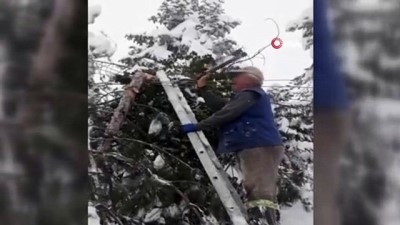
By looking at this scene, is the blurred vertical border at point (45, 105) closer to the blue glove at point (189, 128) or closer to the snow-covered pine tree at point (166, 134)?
the snow-covered pine tree at point (166, 134)

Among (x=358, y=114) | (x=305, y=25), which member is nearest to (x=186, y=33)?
(x=305, y=25)

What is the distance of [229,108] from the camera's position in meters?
3.85

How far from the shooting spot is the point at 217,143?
12.7 ft

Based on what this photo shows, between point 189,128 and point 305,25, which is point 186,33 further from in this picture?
point 305,25

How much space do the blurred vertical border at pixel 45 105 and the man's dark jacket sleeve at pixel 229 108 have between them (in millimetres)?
792

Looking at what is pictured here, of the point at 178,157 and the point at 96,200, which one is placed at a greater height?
the point at 178,157

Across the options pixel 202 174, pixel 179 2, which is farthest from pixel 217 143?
pixel 179 2

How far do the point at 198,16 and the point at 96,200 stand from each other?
1.31 meters

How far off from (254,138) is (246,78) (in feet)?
1.20

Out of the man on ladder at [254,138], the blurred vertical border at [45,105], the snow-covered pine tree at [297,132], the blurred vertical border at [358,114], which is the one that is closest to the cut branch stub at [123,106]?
the blurred vertical border at [45,105]

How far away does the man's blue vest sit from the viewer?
383 cm

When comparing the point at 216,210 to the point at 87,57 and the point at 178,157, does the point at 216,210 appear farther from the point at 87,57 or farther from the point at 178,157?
the point at 87,57

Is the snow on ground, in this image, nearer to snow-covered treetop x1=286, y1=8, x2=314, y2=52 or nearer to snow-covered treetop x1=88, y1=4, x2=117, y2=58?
snow-covered treetop x1=286, y1=8, x2=314, y2=52

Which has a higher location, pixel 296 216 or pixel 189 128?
pixel 189 128
